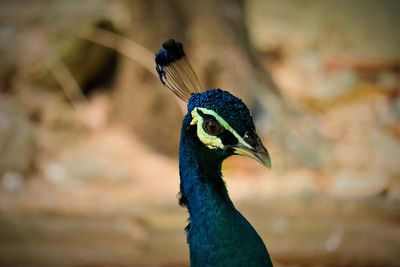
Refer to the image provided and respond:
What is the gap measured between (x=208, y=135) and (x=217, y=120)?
0.06 m

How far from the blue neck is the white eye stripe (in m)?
0.03

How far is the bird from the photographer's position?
1.77 m

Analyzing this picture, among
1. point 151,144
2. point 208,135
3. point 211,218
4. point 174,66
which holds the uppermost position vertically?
point 151,144

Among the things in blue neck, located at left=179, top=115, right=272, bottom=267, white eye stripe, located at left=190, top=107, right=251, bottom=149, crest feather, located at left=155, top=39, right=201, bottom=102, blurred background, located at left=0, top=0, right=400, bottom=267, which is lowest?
blue neck, located at left=179, top=115, right=272, bottom=267

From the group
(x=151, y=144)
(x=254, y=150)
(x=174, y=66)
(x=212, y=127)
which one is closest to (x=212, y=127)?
(x=212, y=127)

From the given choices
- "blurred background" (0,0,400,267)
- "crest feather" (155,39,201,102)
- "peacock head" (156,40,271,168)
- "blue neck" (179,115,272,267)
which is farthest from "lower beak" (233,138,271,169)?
"blurred background" (0,0,400,267)

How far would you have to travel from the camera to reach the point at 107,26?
4.92 meters

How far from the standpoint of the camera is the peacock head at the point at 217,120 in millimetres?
1721

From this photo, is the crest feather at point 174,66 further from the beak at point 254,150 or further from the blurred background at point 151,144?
the blurred background at point 151,144

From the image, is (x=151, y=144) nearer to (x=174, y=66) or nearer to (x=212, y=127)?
(x=174, y=66)

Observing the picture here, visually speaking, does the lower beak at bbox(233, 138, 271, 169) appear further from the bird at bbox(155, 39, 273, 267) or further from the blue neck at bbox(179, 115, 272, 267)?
the blue neck at bbox(179, 115, 272, 267)

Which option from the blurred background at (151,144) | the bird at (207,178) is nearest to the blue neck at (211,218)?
the bird at (207,178)

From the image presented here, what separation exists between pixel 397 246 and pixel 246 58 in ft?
5.44

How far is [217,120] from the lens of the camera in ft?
5.70
